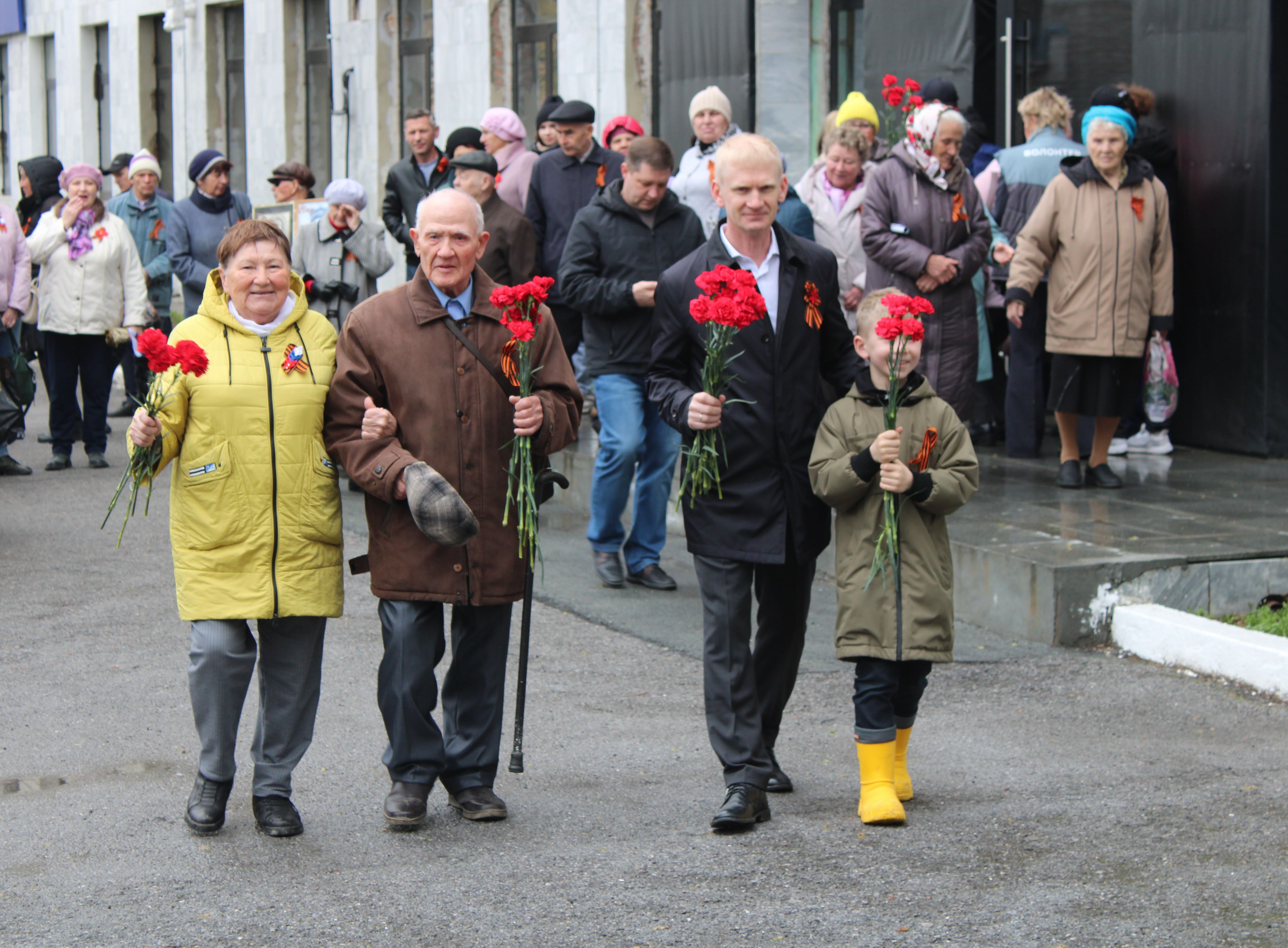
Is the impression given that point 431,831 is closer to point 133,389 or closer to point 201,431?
point 201,431

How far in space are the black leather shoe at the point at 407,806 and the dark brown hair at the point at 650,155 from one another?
3.56 m

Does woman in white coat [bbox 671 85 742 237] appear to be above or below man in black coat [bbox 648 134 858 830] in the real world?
above

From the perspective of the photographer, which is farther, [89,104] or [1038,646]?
[89,104]

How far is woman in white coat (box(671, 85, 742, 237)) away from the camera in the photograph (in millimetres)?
9414

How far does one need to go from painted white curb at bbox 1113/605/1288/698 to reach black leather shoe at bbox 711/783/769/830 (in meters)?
2.30

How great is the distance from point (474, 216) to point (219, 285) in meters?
0.76

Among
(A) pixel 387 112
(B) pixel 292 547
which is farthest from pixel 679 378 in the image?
(A) pixel 387 112

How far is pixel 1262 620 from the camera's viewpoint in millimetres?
6910

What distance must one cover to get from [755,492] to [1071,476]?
448 cm

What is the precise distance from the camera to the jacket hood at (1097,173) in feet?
29.7

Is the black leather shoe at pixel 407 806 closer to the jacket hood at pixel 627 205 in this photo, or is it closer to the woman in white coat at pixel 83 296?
the jacket hood at pixel 627 205

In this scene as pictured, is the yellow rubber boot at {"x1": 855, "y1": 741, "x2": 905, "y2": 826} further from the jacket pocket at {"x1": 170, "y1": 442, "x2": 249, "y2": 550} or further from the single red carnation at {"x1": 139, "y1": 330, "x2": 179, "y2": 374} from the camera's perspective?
the single red carnation at {"x1": 139, "y1": 330, "x2": 179, "y2": 374}

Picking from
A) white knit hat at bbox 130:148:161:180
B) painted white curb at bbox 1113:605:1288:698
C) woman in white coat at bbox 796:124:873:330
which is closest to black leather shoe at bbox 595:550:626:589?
woman in white coat at bbox 796:124:873:330

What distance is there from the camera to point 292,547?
4.92 metres
